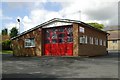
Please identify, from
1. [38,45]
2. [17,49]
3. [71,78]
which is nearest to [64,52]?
[38,45]

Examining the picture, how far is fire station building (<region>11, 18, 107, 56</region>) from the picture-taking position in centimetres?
Result: 2225

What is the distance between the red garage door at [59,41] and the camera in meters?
22.6

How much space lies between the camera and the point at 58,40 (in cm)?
2339

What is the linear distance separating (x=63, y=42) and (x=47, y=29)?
2.60 meters

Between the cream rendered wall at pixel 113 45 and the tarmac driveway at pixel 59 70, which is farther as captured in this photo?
the cream rendered wall at pixel 113 45

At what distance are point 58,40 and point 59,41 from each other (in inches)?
6.1

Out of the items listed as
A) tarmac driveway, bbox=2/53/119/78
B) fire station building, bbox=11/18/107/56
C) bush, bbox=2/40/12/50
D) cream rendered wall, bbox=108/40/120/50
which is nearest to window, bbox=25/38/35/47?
fire station building, bbox=11/18/107/56

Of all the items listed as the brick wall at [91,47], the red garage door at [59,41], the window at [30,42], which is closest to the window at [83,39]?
the brick wall at [91,47]

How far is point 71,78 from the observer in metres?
9.59

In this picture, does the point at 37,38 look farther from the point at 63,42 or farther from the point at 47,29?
the point at 63,42

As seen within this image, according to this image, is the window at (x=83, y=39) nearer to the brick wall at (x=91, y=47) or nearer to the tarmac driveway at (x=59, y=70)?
the brick wall at (x=91, y=47)

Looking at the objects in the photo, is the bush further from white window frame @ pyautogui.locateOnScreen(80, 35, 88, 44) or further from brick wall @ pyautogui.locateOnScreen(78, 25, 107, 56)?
white window frame @ pyautogui.locateOnScreen(80, 35, 88, 44)

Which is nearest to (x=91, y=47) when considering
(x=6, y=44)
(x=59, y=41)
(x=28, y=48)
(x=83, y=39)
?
(x=83, y=39)

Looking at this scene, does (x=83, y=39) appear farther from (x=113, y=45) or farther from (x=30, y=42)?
(x=113, y=45)
